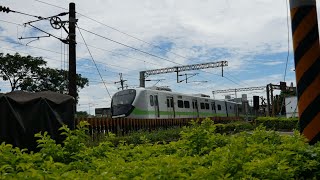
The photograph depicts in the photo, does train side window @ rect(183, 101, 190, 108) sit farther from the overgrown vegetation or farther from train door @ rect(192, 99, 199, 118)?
the overgrown vegetation

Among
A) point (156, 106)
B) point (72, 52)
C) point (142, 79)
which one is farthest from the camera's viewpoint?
point (142, 79)

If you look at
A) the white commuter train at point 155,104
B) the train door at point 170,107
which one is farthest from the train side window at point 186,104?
the train door at point 170,107

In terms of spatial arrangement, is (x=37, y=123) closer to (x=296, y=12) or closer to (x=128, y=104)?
(x=296, y=12)

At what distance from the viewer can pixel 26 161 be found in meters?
2.89

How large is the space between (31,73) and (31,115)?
3494cm

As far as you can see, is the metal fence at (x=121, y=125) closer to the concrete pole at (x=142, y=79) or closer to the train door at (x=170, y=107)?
the train door at (x=170, y=107)

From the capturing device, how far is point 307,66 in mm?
4828

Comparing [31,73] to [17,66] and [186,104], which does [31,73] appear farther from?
[186,104]

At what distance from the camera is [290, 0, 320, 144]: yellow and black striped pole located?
4793 mm

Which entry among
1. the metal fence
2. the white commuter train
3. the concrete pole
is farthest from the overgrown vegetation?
the concrete pole

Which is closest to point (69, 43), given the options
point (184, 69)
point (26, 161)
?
point (26, 161)

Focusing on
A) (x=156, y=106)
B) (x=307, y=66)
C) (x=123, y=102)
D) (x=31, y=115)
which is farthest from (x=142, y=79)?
(x=307, y=66)

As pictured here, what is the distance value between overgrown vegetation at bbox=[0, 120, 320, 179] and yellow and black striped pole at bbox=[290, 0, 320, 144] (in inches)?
21.6

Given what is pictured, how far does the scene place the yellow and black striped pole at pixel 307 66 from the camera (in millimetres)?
4793
